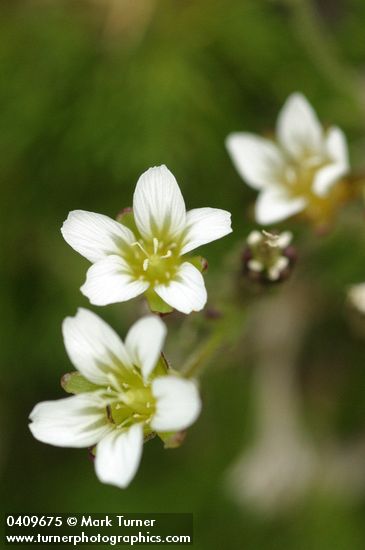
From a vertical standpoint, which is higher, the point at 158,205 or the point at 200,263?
the point at 158,205

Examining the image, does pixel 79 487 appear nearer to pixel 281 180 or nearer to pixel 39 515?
pixel 39 515

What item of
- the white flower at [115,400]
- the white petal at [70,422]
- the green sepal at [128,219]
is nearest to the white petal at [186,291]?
the white flower at [115,400]

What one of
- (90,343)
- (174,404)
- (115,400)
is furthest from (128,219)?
(174,404)

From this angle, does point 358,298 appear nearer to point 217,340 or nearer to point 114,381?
point 217,340

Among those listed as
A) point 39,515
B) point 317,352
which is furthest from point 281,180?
point 39,515

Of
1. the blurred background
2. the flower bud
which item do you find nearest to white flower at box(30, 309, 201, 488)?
the flower bud

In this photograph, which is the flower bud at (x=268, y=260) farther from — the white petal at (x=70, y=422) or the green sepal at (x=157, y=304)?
the white petal at (x=70, y=422)
